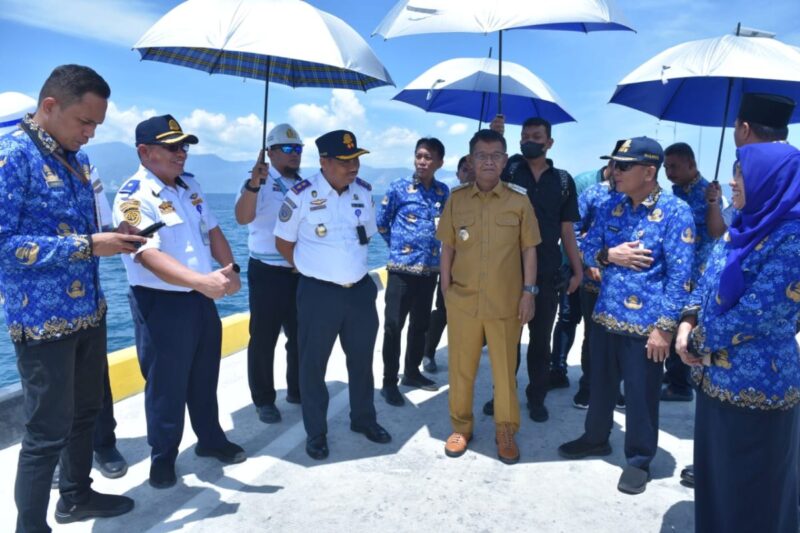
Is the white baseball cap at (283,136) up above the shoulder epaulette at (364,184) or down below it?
above

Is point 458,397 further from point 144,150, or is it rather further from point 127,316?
point 127,316

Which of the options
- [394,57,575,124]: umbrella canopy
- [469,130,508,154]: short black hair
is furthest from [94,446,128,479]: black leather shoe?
[394,57,575,124]: umbrella canopy

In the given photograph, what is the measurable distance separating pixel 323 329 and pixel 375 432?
845 millimetres

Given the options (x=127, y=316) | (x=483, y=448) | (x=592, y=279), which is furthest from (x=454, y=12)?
(x=127, y=316)

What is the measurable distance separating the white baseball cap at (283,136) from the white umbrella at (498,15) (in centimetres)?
118

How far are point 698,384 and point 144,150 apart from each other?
3.09m

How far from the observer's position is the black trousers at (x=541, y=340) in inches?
159

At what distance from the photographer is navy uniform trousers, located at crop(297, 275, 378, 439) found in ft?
11.8

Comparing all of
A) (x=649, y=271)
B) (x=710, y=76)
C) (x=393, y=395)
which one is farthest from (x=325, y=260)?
(x=710, y=76)

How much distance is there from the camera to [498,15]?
10.0 feet

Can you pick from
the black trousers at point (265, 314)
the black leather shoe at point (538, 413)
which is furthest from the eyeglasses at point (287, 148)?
the black leather shoe at point (538, 413)

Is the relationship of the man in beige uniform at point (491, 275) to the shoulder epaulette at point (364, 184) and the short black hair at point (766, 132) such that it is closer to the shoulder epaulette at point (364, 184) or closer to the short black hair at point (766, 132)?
the shoulder epaulette at point (364, 184)

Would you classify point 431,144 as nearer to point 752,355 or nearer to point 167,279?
point 167,279

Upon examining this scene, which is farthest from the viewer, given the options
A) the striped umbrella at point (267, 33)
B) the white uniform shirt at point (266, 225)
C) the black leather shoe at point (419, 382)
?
the black leather shoe at point (419, 382)
